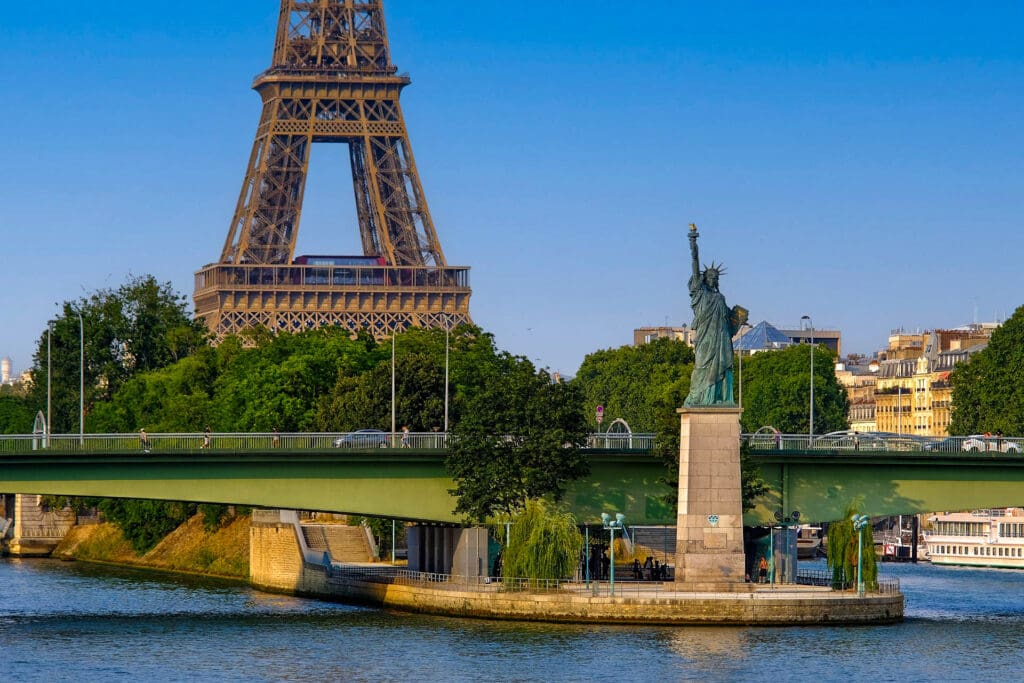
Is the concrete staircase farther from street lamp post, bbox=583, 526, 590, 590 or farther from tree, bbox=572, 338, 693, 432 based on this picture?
tree, bbox=572, 338, 693, 432

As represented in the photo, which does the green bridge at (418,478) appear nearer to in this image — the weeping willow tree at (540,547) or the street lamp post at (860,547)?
the street lamp post at (860,547)

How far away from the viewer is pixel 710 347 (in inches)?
3125

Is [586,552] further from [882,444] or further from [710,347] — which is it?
[882,444]

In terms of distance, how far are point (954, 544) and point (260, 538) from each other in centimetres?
4804

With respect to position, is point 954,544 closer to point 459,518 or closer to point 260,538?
point 260,538

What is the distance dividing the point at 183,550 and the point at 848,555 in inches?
1778

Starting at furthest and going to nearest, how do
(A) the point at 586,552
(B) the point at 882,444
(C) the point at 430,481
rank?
1. (B) the point at 882,444
2. (C) the point at 430,481
3. (A) the point at 586,552

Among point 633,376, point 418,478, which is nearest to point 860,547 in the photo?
point 418,478

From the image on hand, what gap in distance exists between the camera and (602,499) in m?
84.8

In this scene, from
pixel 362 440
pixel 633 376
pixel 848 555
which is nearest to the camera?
pixel 848 555

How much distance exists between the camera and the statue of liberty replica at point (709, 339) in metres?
79.1

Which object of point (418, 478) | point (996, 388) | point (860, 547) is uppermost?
Result: point (996, 388)

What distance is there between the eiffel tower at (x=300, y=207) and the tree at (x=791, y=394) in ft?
70.3

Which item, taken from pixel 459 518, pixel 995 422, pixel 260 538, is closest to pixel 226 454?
pixel 459 518
